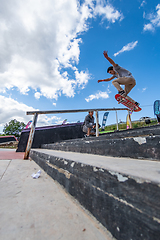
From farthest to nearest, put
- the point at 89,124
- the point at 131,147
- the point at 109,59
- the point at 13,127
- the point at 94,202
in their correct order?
the point at 13,127 < the point at 89,124 < the point at 109,59 < the point at 131,147 < the point at 94,202

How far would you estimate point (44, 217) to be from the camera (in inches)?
24.2

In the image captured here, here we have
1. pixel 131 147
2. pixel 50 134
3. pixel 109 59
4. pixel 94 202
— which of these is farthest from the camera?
pixel 50 134

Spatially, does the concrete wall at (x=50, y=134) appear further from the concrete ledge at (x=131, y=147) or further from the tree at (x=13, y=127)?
the tree at (x=13, y=127)

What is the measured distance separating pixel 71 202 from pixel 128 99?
4078mm

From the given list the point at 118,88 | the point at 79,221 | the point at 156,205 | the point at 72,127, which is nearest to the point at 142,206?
the point at 156,205

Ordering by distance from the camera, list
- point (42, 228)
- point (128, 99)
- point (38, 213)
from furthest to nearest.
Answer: point (128, 99) < point (38, 213) < point (42, 228)

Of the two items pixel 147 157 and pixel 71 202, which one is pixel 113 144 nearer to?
pixel 147 157

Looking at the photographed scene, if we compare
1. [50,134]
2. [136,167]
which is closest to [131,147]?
[136,167]

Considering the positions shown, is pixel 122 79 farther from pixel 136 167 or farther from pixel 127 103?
pixel 136 167

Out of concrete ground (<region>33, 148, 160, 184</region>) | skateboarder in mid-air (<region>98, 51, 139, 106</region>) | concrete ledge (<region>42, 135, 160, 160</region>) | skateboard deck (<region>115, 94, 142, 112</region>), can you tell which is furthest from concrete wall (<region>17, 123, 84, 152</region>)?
concrete ground (<region>33, 148, 160, 184</region>)

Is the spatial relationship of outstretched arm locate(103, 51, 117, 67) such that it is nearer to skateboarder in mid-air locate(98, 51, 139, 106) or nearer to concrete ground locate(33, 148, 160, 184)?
skateboarder in mid-air locate(98, 51, 139, 106)

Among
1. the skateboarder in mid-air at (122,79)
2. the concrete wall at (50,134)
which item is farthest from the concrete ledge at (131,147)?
the concrete wall at (50,134)

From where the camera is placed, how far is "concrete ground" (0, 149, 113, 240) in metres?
0.50

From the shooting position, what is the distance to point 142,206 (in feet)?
1.28
